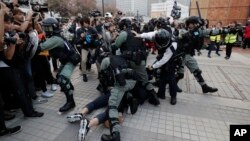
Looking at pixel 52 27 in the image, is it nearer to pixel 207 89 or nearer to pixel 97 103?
pixel 97 103

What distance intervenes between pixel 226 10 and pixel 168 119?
16.2 meters

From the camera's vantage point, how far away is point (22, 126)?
367 centimetres

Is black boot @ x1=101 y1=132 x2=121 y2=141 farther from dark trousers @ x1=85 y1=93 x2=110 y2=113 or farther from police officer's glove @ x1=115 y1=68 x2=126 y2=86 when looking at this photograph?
dark trousers @ x1=85 y1=93 x2=110 y2=113

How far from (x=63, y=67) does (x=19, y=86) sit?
35.5 inches

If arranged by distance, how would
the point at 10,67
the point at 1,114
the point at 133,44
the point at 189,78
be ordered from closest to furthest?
the point at 1,114
the point at 10,67
the point at 133,44
the point at 189,78

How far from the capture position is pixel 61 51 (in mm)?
4090

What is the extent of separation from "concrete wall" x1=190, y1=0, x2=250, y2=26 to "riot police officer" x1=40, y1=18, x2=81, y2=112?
1654 cm

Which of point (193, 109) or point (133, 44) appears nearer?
point (133, 44)

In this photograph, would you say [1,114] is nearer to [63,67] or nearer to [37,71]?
[63,67]

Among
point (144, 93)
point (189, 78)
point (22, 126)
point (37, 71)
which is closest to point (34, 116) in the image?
point (22, 126)

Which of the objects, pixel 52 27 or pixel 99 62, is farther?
pixel 99 62

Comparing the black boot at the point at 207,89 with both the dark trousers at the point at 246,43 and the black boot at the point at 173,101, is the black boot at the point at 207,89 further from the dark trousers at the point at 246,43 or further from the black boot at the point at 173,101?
the dark trousers at the point at 246,43

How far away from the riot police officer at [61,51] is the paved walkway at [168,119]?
1.76ft

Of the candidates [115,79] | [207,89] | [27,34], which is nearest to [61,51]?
[27,34]
